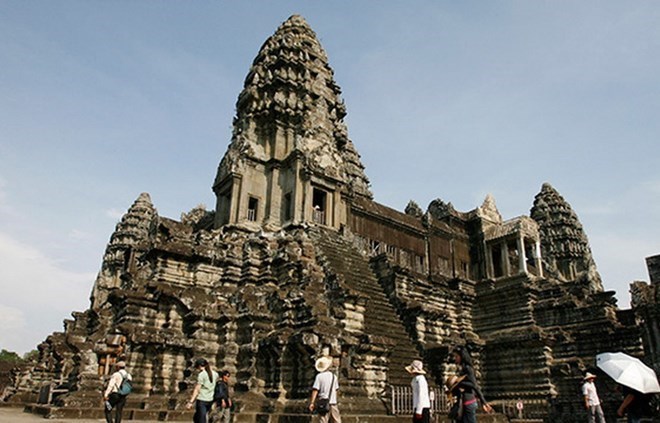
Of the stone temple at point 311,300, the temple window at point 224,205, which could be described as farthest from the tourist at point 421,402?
the temple window at point 224,205

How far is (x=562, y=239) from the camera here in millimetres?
49688

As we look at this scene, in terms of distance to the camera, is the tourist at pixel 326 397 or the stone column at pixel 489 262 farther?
the stone column at pixel 489 262

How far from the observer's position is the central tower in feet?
79.0

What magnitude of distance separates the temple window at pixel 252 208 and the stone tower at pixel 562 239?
3390cm

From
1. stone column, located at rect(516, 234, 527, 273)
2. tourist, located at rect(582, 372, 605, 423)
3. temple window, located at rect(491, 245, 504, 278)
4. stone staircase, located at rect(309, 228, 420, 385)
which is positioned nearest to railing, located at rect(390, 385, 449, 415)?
stone staircase, located at rect(309, 228, 420, 385)

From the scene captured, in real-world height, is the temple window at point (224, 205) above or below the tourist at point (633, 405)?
above

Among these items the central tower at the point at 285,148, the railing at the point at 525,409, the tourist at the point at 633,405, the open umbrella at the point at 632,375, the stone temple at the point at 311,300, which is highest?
the central tower at the point at 285,148

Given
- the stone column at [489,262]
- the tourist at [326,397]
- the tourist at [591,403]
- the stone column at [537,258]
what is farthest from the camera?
the stone column at [489,262]

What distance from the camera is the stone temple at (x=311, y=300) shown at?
1533 cm

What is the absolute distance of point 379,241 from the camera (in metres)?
26.9

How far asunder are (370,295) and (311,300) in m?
4.52

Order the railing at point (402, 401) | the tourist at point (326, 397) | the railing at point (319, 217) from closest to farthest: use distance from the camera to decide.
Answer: the tourist at point (326, 397) → the railing at point (402, 401) → the railing at point (319, 217)

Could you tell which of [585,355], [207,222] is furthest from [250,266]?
[585,355]

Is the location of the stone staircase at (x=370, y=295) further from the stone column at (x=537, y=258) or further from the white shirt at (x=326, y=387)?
the stone column at (x=537, y=258)
